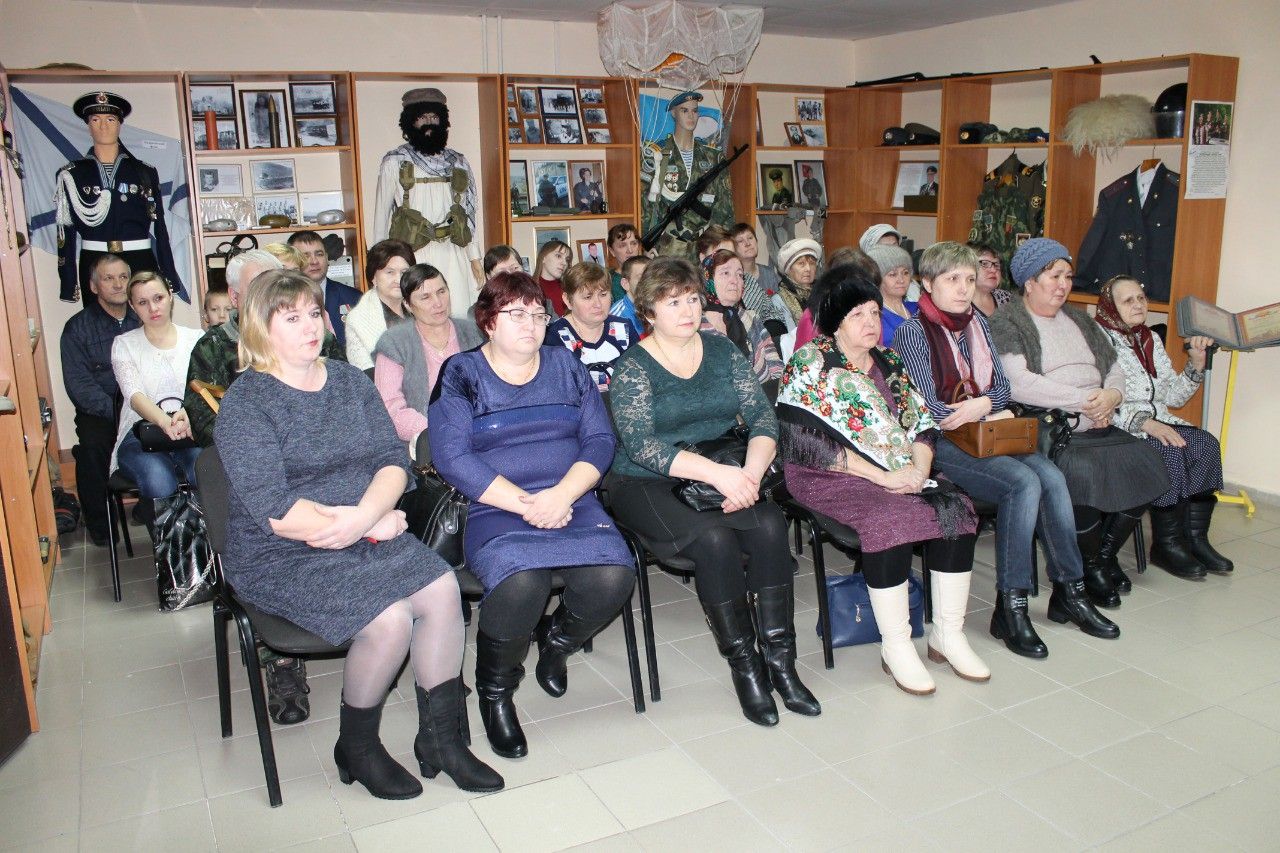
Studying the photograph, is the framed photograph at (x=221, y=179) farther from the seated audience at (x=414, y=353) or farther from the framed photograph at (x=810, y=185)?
the framed photograph at (x=810, y=185)

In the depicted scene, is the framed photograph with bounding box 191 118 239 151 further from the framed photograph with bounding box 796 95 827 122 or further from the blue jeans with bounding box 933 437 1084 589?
the blue jeans with bounding box 933 437 1084 589

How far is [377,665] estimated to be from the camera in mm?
2369

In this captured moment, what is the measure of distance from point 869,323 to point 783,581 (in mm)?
803

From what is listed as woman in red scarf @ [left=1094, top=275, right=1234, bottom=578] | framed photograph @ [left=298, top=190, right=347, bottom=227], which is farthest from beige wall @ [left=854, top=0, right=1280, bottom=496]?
framed photograph @ [left=298, top=190, right=347, bottom=227]

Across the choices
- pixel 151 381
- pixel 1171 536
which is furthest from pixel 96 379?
pixel 1171 536

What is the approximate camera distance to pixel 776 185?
6.89m

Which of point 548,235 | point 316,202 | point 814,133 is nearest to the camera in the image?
point 316,202

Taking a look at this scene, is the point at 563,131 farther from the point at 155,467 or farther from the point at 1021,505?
the point at 1021,505

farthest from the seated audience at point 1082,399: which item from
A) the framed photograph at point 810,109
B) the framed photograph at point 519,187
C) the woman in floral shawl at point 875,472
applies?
the framed photograph at point 810,109

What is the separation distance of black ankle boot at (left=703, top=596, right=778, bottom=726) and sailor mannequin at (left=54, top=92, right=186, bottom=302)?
3.89m

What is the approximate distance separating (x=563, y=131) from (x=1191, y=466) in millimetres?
3892

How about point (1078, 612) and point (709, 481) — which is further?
point (1078, 612)

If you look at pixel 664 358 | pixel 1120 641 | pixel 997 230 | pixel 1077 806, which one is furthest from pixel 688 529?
pixel 997 230

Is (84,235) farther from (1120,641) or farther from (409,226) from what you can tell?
(1120,641)
